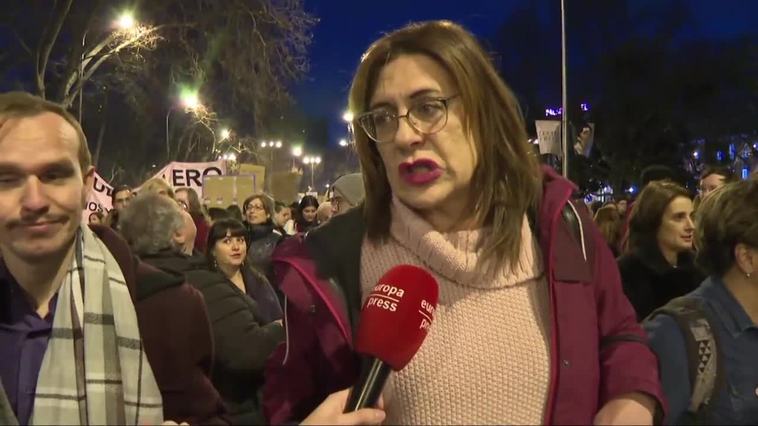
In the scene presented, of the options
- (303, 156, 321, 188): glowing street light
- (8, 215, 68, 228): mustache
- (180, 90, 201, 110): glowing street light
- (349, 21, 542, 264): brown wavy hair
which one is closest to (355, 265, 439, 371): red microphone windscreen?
(349, 21, 542, 264): brown wavy hair

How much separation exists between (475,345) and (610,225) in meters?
5.80

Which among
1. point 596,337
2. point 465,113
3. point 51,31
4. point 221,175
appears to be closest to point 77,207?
point 465,113

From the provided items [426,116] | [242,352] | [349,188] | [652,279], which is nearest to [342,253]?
[426,116]

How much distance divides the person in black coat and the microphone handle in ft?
7.73

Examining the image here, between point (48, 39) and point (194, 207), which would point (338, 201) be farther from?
point (48, 39)

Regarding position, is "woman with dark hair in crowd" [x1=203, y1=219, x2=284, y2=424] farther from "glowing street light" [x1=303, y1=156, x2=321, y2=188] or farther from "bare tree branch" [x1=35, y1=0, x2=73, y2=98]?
"glowing street light" [x1=303, y1=156, x2=321, y2=188]

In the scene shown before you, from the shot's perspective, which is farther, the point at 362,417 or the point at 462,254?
the point at 462,254

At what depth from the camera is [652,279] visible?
5.11 metres

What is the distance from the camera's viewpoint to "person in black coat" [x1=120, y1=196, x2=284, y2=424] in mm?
4363

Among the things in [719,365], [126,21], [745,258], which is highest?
[126,21]

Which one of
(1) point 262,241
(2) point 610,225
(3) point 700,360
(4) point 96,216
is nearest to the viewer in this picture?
(3) point 700,360

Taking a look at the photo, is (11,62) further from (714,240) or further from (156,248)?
(714,240)

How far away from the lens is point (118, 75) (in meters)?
17.9

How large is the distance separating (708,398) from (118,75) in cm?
1688
